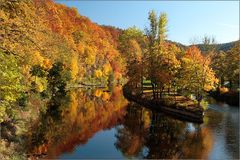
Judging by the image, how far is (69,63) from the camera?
20328 mm

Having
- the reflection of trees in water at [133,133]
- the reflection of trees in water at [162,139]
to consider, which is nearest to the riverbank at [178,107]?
the reflection of trees in water at [162,139]

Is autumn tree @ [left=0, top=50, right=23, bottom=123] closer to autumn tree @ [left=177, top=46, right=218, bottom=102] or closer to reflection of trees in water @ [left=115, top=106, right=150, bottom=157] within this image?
reflection of trees in water @ [left=115, top=106, right=150, bottom=157]

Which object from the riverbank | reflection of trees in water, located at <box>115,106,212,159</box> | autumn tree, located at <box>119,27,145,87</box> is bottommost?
reflection of trees in water, located at <box>115,106,212,159</box>

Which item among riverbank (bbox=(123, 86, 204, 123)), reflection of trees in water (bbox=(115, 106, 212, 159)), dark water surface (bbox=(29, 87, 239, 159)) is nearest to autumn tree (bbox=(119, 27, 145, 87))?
riverbank (bbox=(123, 86, 204, 123))

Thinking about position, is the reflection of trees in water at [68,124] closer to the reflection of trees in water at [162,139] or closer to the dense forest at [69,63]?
the dense forest at [69,63]

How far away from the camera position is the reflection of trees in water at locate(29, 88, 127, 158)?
112ft

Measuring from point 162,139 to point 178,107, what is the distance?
17826 millimetres

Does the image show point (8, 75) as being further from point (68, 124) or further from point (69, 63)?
point (68, 124)

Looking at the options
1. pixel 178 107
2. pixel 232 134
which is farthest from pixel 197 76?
pixel 232 134

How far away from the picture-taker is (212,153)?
32250 millimetres

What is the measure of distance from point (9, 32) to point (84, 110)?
44837 mm

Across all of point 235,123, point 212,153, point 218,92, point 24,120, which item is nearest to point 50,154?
point 24,120

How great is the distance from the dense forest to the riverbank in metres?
1.94

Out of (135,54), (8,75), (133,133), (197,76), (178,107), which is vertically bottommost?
(133,133)
